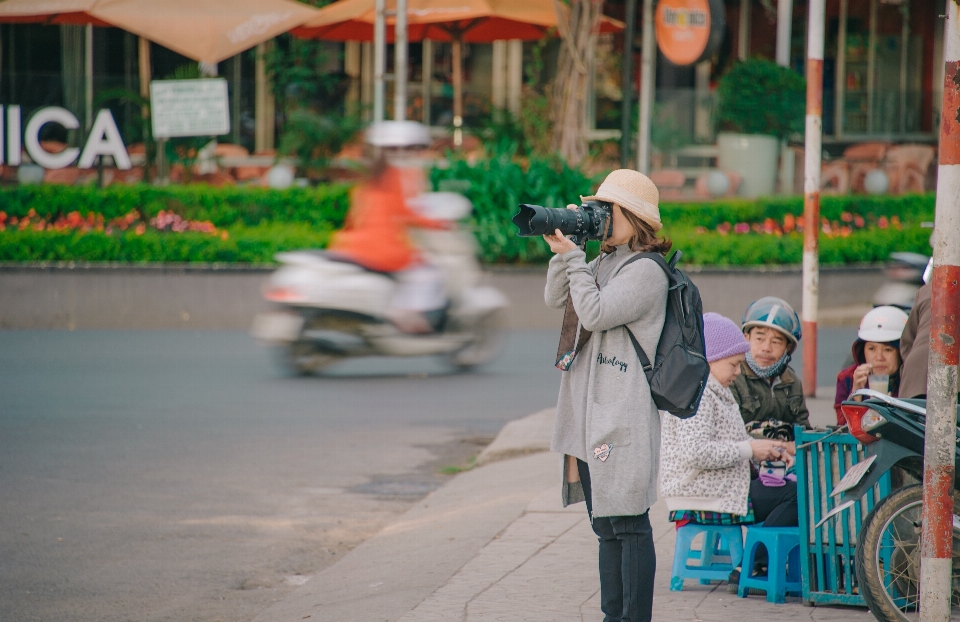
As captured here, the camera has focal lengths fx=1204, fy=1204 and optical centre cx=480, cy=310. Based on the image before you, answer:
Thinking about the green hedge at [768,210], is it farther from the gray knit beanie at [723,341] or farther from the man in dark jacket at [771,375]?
the gray knit beanie at [723,341]

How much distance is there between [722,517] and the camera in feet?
14.8

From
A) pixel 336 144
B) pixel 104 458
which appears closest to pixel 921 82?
pixel 336 144

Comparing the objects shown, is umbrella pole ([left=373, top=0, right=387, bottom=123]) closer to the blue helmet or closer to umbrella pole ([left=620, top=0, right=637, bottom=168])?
umbrella pole ([left=620, top=0, right=637, bottom=168])

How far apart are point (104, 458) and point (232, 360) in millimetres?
3679

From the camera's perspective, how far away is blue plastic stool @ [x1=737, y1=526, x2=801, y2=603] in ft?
14.5

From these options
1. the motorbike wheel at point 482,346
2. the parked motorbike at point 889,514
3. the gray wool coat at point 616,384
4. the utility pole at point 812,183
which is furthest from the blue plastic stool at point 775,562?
the motorbike wheel at point 482,346

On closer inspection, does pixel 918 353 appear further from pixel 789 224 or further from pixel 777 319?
pixel 789 224

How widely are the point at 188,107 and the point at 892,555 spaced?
12.6m

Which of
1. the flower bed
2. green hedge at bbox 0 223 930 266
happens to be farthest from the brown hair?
the flower bed

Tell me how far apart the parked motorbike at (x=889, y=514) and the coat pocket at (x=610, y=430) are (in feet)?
2.75

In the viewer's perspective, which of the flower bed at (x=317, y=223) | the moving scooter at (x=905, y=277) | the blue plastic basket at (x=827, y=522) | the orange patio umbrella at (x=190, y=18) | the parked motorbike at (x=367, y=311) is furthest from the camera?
the orange patio umbrella at (x=190, y=18)

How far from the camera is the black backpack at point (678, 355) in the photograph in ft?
12.0

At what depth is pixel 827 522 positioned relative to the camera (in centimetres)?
433

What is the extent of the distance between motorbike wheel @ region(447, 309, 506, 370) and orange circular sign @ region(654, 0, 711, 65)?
6.47 meters
